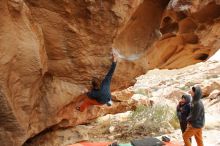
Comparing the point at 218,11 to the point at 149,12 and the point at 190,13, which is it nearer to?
the point at 190,13

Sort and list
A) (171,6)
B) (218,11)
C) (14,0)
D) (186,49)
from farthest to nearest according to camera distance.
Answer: (186,49) → (218,11) → (171,6) → (14,0)

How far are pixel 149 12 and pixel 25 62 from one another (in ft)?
12.5

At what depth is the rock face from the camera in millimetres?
6215

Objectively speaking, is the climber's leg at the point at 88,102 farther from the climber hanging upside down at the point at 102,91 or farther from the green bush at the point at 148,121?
the green bush at the point at 148,121

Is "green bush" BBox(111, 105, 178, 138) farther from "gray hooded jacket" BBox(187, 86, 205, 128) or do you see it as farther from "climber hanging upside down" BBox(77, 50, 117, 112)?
"climber hanging upside down" BBox(77, 50, 117, 112)

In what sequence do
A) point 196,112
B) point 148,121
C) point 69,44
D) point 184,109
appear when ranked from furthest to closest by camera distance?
point 148,121, point 184,109, point 196,112, point 69,44

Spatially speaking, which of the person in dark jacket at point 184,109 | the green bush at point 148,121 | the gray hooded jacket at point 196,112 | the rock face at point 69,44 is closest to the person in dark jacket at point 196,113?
the gray hooded jacket at point 196,112

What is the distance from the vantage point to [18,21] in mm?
6145

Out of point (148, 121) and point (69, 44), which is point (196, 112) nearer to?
point (69, 44)

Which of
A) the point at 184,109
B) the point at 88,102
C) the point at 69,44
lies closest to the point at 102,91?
the point at 88,102

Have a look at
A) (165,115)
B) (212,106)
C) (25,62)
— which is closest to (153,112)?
(165,115)

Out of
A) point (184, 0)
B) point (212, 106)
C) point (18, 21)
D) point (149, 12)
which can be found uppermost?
point (184, 0)

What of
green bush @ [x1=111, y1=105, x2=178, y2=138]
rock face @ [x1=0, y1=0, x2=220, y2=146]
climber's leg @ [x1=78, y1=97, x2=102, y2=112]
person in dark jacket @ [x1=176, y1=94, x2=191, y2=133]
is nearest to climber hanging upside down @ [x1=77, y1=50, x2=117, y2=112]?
climber's leg @ [x1=78, y1=97, x2=102, y2=112]

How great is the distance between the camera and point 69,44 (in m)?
7.18
